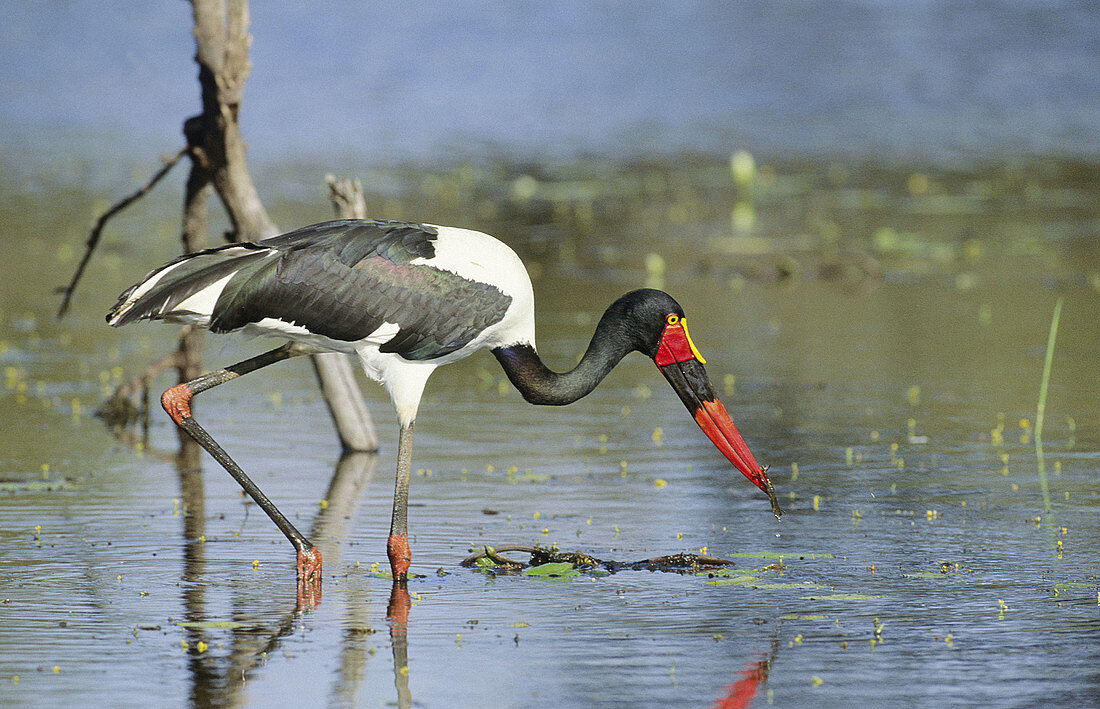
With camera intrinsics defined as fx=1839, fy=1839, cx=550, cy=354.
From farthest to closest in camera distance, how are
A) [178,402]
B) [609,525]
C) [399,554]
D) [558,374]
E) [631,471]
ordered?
[631,471] < [609,525] < [558,374] < [178,402] < [399,554]

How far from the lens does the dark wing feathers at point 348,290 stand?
814 cm

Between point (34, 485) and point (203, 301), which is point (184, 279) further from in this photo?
point (34, 485)

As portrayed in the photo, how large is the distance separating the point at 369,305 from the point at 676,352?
154cm

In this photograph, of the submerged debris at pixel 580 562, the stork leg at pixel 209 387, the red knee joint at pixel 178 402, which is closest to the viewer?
the submerged debris at pixel 580 562

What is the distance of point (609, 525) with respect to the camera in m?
9.05

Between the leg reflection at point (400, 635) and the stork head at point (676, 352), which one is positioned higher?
the stork head at point (676, 352)

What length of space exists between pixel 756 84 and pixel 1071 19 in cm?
1214

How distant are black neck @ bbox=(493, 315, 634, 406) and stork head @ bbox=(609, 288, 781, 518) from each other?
105 mm

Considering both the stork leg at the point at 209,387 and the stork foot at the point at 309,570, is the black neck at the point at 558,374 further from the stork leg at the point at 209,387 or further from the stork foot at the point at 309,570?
the stork foot at the point at 309,570

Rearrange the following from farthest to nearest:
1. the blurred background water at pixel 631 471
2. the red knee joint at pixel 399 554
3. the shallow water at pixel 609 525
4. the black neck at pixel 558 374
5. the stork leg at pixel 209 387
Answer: the black neck at pixel 558 374 → the stork leg at pixel 209 387 → the red knee joint at pixel 399 554 → the blurred background water at pixel 631 471 → the shallow water at pixel 609 525

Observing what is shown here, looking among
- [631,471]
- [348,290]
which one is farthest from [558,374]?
[631,471]

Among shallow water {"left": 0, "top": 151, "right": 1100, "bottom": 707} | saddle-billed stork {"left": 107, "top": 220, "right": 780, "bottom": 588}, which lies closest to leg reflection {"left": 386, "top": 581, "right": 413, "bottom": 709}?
shallow water {"left": 0, "top": 151, "right": 1100, "bottom": 707}

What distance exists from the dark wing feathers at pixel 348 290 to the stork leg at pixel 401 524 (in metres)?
0.42

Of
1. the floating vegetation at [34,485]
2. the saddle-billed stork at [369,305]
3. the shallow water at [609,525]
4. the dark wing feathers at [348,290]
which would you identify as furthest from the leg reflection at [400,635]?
the floating vegetation at [34,485]
